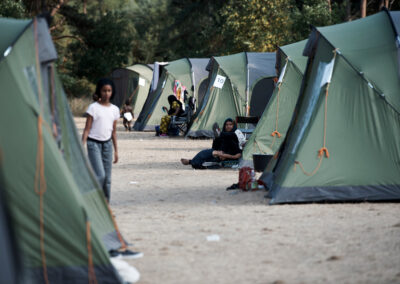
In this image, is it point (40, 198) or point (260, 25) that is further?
point (260, 25)

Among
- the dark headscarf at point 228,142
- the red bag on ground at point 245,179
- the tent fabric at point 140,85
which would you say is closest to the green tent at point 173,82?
the tent fabric at point 140,85

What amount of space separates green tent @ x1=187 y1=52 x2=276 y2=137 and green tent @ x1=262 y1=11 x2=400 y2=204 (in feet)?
36.5

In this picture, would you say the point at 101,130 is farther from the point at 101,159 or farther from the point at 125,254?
the point at 125,254

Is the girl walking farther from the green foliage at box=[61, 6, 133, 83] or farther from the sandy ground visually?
the green foliage at box=[61, 6, 133, 83]

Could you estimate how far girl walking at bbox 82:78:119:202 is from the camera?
304 inches

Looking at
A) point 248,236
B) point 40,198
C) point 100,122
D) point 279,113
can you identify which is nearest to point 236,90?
point 279,113

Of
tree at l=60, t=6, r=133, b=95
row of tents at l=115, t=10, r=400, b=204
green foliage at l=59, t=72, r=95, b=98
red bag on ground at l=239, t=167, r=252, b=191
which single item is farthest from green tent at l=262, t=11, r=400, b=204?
green foliage at l=59, t=72, r=95, b=98

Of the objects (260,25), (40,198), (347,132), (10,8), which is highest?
(10,8)

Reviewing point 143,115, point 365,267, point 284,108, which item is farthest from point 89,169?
point 143,115

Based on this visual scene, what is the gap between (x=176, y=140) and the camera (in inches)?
849

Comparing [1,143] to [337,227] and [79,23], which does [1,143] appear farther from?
[79,23]

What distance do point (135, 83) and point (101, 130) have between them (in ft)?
92.2

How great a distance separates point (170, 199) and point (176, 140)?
12.1 meters

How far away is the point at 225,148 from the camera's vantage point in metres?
13.2
